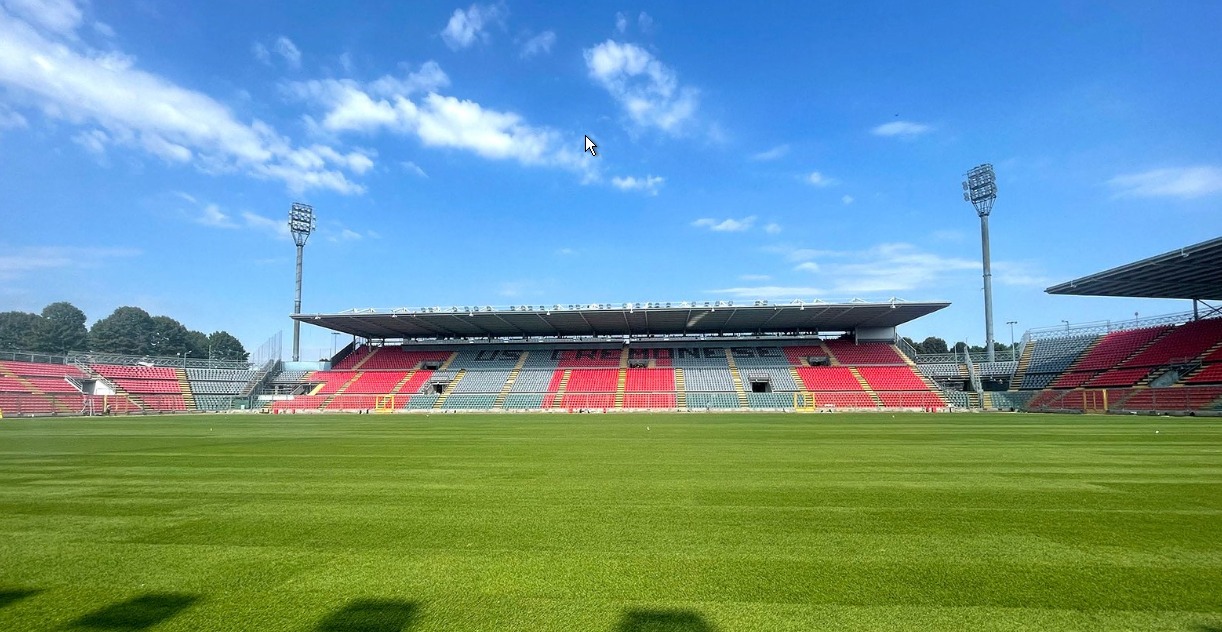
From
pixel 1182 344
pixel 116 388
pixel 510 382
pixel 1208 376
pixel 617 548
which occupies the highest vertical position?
pixel 1182 344

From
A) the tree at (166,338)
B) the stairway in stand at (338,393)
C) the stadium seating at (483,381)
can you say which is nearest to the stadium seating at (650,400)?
the stadium seating at (483,381)

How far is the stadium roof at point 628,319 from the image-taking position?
4203 cm

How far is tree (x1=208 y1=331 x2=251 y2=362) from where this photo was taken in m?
102

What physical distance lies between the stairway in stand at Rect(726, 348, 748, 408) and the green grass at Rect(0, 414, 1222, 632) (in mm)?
32820

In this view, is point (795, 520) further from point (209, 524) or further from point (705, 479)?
point (209, 524)

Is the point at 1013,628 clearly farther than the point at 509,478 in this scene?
No

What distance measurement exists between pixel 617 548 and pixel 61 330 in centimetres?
11130

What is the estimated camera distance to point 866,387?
42000mm

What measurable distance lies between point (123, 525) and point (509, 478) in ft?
13.1

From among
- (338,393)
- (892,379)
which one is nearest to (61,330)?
(338,393)

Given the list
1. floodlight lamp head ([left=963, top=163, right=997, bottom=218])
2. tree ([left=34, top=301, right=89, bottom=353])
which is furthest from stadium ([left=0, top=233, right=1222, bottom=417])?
tree ([left=34, top=301, right=89, bottom=353])

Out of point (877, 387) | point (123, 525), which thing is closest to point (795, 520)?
point (123, 525)

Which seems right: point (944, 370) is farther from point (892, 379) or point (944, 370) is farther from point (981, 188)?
point (981, 188)

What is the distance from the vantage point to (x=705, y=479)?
7.63 metres
